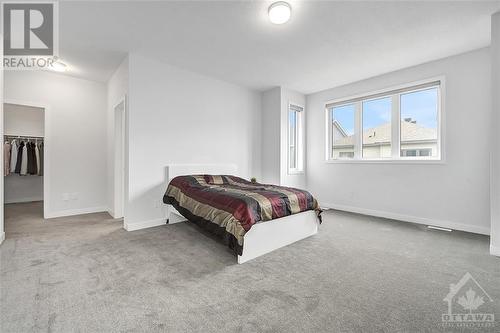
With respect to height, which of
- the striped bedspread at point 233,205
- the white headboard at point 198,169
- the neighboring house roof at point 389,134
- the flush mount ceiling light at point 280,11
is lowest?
the striped bedspread at point 233,205

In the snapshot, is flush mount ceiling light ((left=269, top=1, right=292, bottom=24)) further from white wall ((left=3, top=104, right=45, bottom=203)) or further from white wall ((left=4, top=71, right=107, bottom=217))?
white wall ((left=3, top=104, right=45, bottom=203))

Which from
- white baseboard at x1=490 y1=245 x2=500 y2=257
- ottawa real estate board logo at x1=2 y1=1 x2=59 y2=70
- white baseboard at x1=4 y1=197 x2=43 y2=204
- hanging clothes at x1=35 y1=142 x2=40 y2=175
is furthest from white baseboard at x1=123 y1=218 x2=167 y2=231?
white baseboard at x1=490 y1=245 x2=500 y2=257

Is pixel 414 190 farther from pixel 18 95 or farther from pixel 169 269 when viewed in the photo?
pixel 18 95

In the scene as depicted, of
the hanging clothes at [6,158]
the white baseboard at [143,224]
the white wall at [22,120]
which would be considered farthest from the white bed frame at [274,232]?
the white wall at [22,120]

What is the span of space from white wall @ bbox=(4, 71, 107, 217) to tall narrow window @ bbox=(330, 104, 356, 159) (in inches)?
195

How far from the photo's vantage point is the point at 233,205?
7.44 feet

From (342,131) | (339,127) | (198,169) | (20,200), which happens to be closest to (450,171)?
(342,131)

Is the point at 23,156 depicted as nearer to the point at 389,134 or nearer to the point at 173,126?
the point at 173,126

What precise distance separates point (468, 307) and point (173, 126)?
13.0 feet

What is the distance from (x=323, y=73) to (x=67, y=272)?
14.9 ft

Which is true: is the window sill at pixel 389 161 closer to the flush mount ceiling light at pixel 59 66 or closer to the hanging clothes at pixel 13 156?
the flush mount ceiling light at pixel 59 66

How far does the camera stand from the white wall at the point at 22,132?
5137mm

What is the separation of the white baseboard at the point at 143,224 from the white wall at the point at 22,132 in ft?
13.5

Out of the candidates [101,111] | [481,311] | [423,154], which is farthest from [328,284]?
[101,111]
